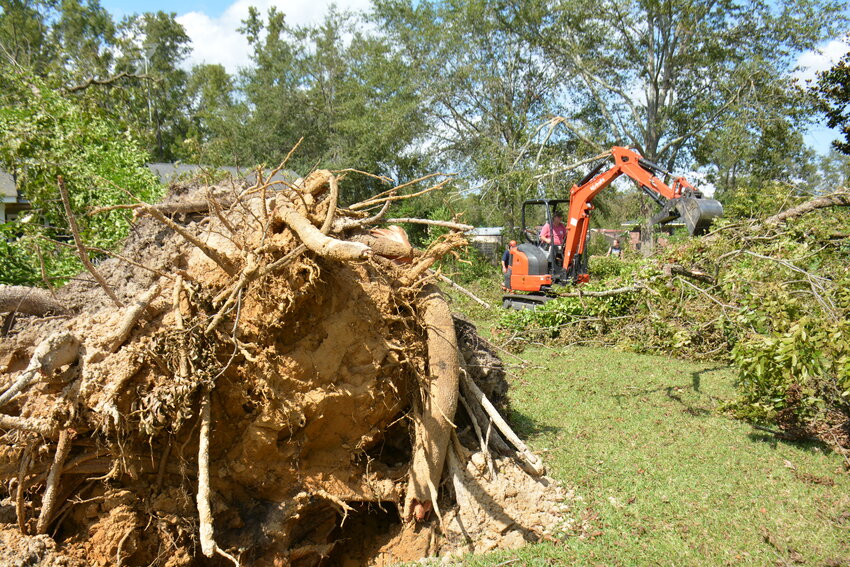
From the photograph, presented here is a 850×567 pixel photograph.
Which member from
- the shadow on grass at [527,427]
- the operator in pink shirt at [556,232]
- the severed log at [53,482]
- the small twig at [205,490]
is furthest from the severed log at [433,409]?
the operator in pink shirt at [556,232]

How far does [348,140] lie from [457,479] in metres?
26.1

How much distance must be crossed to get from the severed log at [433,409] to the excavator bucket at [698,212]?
A: 5562mm

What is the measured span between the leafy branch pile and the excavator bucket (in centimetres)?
20

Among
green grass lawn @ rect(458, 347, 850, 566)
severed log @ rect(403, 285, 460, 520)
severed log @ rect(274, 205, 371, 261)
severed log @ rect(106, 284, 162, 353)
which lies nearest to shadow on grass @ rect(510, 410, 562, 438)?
green grass lawn @ rect(458, 347, 850, 566)

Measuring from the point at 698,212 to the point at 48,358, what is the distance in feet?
26.9

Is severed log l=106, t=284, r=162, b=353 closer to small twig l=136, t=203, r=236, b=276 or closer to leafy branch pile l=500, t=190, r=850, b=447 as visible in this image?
small twig l=136, t=203, r=236, b=276

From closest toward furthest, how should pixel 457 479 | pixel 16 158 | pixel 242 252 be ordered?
pixel 242 252 → pixel 457 479 → pixel 16 158

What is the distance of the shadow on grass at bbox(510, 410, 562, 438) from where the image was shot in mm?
6014

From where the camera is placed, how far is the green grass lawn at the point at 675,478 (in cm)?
396

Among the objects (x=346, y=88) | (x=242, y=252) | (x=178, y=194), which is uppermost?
(x=346, y=88)

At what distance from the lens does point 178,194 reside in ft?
18.2

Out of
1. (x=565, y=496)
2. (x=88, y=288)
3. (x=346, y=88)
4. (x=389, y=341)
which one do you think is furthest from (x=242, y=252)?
(x=346, y=88)

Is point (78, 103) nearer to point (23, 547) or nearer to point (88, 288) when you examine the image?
point (88, 288)

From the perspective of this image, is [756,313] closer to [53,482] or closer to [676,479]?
[676,479]
